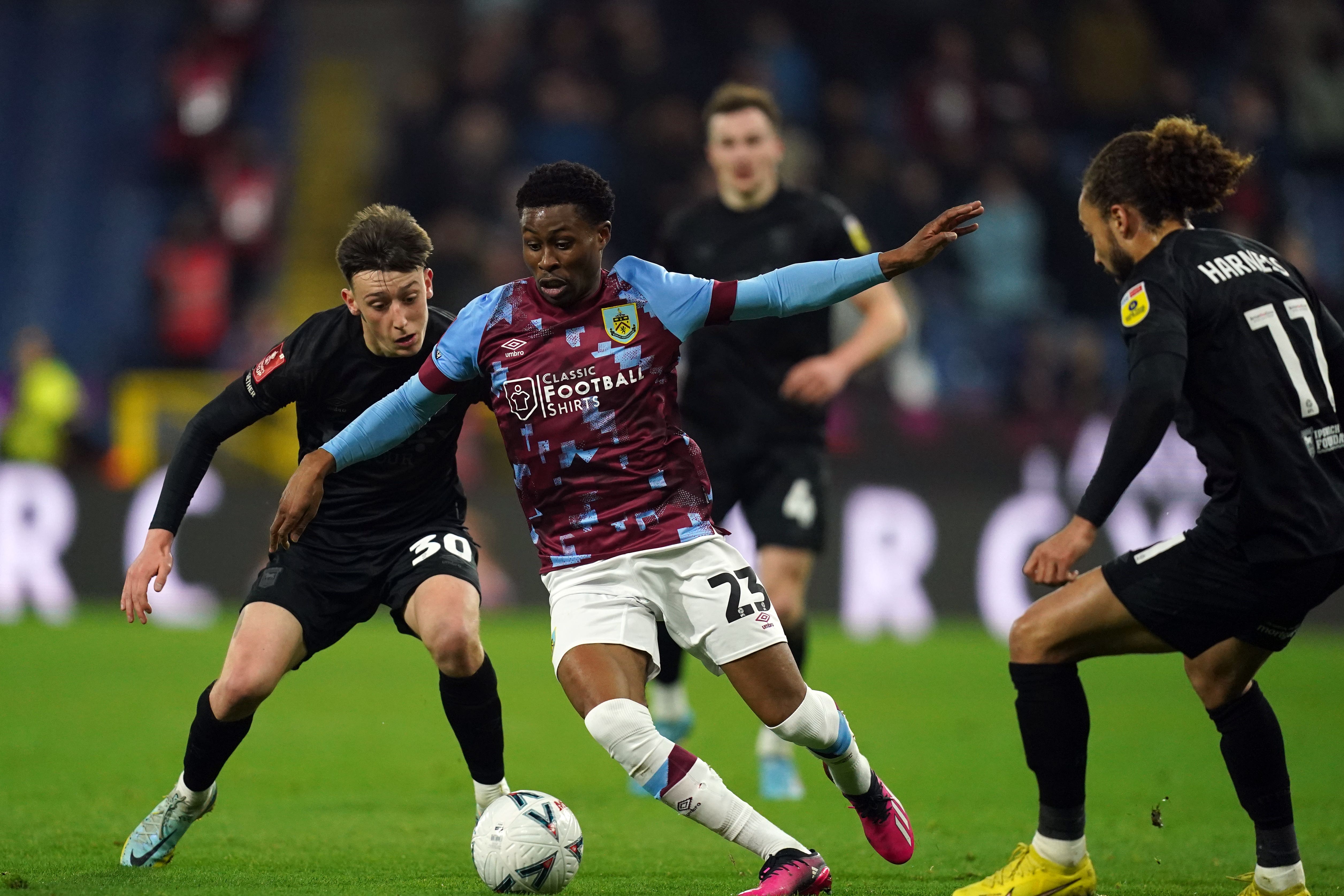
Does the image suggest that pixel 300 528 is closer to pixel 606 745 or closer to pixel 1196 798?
pixel 606 745

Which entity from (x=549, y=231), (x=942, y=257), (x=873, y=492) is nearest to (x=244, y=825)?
(x=549, y=231)

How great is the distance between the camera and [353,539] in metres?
5.27

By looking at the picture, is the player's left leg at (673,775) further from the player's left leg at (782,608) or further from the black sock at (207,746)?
the player's left leg at (782,608)

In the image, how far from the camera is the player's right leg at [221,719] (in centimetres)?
493

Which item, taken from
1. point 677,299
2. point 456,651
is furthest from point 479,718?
point 677,299

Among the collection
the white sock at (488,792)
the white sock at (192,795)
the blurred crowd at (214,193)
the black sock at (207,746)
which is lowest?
the white sock at (488,792)

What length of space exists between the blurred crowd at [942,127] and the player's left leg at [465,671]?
852 cm

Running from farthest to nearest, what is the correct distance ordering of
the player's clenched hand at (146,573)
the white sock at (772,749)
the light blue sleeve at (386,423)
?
the white sock at (772,749), the player's clenched hand at (146,573), the light blue sleeve at (386,423)

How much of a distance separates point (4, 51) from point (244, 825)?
16.2 m

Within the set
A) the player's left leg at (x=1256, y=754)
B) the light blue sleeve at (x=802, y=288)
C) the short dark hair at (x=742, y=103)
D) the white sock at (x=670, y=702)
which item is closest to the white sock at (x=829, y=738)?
the player's left leg at (x=1256, y=754)

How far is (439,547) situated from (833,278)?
1.68 meters

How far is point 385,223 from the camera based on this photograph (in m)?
5.03

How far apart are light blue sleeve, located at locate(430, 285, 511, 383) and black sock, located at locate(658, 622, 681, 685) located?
241 cm

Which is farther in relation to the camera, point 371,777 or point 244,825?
point 371,777
